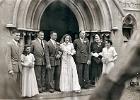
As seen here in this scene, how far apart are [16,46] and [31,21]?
3.81 feet

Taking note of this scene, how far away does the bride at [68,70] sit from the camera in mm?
8124

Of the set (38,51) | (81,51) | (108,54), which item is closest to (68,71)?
(81,51)

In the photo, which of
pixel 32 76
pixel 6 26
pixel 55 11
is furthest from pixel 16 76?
pixel 55 11

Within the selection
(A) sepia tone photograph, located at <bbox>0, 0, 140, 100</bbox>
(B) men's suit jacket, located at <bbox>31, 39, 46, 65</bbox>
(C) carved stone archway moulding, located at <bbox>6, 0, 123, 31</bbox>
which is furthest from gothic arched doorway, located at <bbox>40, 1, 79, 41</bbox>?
(B) men's suit jacket, located at <bbox>31, 39, 46, 65</bbox>

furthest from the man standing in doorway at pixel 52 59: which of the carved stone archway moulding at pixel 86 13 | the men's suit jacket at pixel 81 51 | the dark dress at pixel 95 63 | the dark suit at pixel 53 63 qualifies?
the dark dress at pixel 95 63

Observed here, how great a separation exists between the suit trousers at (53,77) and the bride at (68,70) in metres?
0.12

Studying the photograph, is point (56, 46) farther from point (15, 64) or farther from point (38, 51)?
point (15, 64)

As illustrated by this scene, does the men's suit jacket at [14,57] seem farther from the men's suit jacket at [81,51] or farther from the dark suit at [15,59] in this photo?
the men's suit jacket at [81,51]

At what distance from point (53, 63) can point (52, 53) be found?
250 mm

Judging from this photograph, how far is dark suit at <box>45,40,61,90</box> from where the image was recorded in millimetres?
7957

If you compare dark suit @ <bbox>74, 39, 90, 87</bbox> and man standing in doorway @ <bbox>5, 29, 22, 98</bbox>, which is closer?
man standing in doorway @ <bbox>5, 29, 22, 98</bbox>

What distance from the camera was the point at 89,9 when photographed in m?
9.38

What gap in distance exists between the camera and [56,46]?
8.04m

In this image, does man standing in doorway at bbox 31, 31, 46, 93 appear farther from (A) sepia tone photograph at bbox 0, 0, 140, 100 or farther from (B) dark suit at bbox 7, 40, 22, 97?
(B) dark suit at bbox 7, 40, 22, 97
